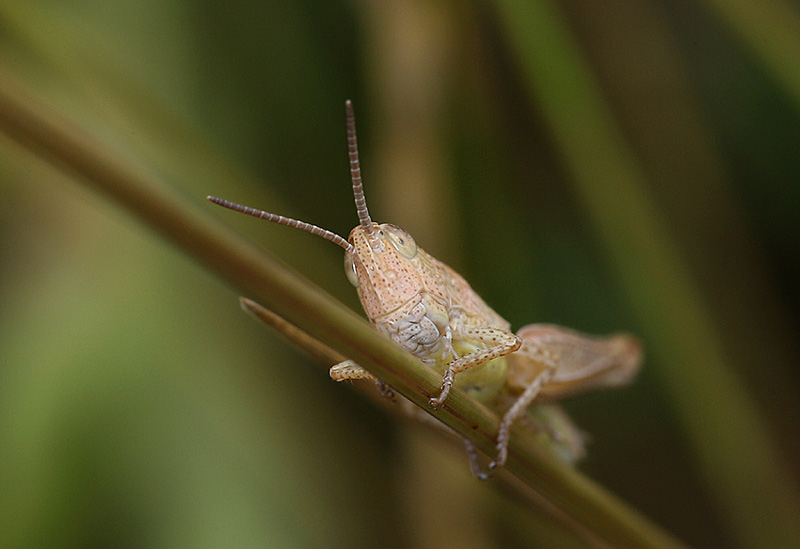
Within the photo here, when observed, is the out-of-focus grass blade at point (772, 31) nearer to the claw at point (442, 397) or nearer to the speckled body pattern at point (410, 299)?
the speckled body pattern at point (410, 299)

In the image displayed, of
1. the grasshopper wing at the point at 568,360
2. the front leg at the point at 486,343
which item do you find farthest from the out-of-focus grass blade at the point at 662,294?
the front leg at the point at 486,343

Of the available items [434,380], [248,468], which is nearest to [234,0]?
[248,468]

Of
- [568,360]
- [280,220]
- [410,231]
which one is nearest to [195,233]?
[280,220]

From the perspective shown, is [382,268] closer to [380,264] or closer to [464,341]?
[380,264]

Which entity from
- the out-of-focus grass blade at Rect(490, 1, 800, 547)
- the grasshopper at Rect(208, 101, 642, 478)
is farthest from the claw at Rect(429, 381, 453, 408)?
the out-of-focus grass blade at Rect(490, 1, 800, 547)

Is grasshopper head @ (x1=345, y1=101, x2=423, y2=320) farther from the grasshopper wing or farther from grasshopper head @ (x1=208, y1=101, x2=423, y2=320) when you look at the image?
the grasshopper wing

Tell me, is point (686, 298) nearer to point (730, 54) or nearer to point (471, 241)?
point (471, 241)

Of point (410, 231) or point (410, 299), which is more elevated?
point (410, 231)
